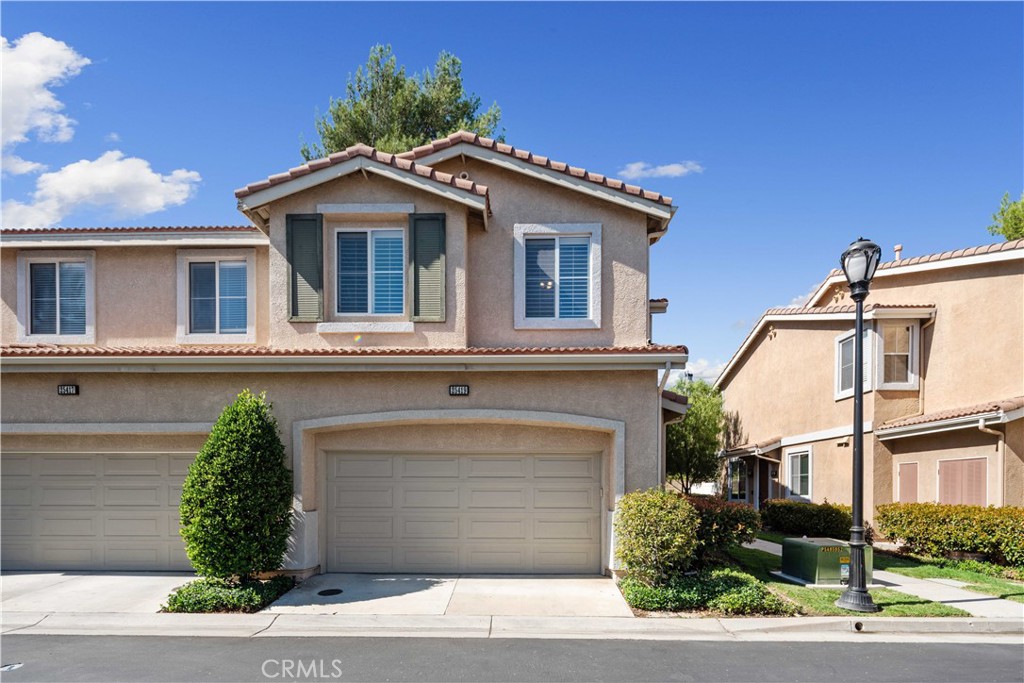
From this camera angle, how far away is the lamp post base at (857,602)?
923cm

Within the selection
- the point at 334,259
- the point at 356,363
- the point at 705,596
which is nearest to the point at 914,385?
the point at 705,596

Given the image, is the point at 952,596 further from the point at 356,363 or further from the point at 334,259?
the point at 334,259

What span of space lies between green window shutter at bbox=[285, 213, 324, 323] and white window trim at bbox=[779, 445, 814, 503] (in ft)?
49.4

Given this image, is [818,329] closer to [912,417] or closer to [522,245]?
[912,417]

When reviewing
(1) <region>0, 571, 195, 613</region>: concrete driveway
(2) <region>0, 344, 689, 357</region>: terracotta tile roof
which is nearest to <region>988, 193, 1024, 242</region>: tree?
(2) <region>0, 344, 689, 357</region>: terracotta tile roof

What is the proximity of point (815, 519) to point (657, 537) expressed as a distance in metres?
9.28

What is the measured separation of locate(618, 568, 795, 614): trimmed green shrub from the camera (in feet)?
30.3

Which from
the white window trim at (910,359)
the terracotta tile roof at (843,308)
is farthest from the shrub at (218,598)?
the white window trim at (910,359)

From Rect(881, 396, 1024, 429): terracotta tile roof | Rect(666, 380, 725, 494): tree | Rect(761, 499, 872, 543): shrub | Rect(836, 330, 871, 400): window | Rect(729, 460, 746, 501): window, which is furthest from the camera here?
Rect(729, 460, 746, 501): window

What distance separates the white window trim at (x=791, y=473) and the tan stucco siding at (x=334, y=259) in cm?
1315

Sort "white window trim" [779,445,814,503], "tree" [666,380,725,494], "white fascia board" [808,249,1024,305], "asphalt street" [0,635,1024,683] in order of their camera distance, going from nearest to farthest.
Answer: "asphalt street" [0,635,1024,683]
"white fascia board" [808,249,1024,305]
"white window trim" [779,445,814,503]
"tree" [666,380,725,494]

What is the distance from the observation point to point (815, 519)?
55.3 ft

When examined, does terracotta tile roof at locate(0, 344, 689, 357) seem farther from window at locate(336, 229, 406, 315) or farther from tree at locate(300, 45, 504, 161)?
tree at locate(300, 45, 504, 161)

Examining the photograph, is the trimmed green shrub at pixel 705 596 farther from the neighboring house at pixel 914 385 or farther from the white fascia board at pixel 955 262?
the white fascia board at pixel 955 262
